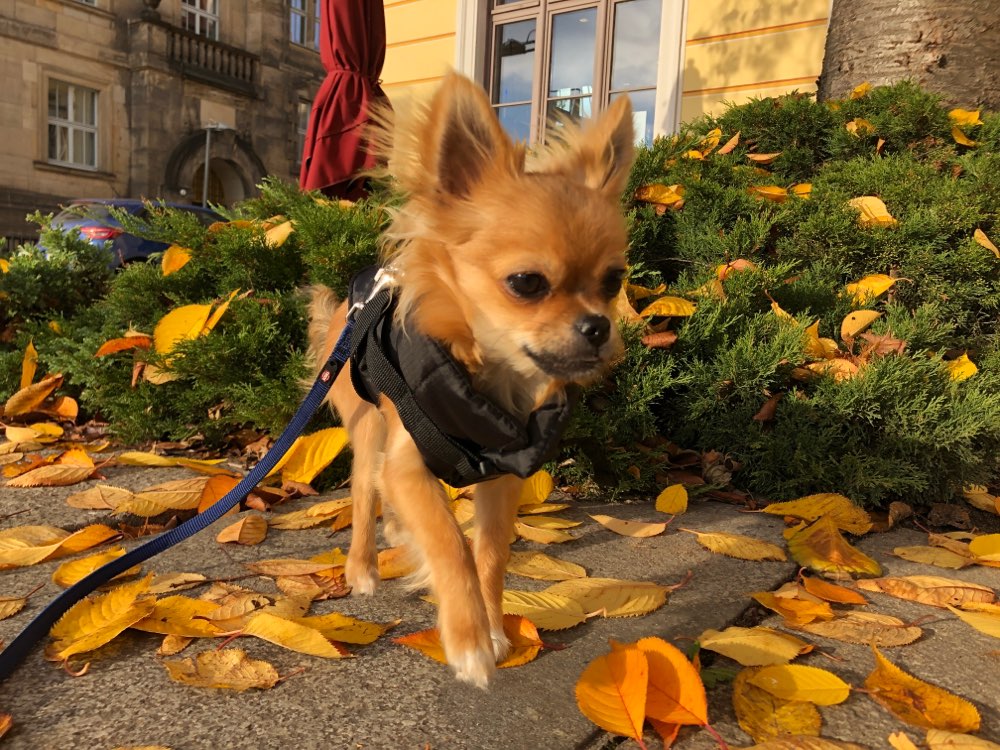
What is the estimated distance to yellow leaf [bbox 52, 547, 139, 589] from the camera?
2.16 meters

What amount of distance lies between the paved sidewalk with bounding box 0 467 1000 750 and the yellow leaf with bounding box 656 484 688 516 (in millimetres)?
639

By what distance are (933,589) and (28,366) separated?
4673 millimetres

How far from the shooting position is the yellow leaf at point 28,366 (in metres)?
4.28

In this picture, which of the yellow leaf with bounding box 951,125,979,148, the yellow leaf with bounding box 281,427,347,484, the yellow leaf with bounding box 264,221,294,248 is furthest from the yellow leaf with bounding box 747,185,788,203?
the yellow leaf with bounding box 281,427,347,484

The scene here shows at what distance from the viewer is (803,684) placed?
67.3 inches

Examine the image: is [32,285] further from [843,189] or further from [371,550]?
[843,189]

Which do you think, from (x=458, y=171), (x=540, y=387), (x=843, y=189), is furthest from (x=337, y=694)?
(x=843, y=189)

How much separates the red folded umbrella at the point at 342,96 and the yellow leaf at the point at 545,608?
3.50 metres

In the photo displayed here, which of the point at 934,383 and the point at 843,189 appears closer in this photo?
the point at 934,383

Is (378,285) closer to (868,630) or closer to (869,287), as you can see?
(868,630)

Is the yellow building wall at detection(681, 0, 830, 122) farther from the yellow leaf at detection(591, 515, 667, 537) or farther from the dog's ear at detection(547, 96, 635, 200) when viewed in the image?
the yellow leaf at detection(591, 515, 667, 537)

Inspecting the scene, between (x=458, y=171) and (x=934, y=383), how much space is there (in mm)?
2461

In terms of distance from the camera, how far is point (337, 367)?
7.59 ft

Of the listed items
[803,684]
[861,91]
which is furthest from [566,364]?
[861,91]
